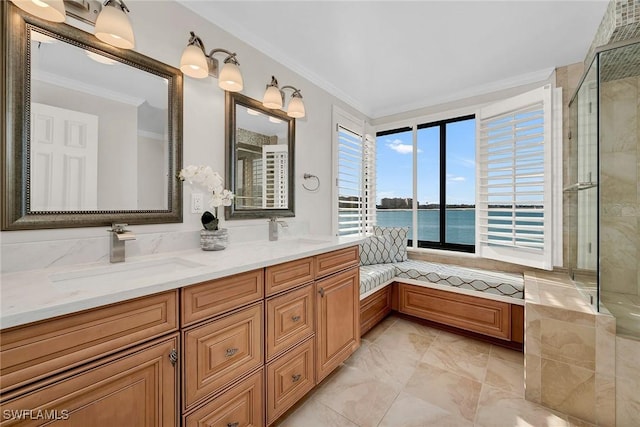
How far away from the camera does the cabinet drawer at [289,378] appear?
1.32 metres

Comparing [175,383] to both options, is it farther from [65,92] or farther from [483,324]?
[483,324]

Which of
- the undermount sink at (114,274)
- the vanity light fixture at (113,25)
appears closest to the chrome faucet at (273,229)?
the undermount sink at (114,274)

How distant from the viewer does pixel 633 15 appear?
1.51m

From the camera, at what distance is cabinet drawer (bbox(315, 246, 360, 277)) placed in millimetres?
1629

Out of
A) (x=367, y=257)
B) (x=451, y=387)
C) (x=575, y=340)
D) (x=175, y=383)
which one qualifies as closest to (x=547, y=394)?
(x=575, y=340)

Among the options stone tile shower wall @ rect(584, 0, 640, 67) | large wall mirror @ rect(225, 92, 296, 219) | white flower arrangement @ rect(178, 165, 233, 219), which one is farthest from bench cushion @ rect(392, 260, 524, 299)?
white flower arrangement @ rect(178, 165, 233, 219)

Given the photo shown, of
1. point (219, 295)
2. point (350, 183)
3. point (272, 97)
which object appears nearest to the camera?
point (219, 295)

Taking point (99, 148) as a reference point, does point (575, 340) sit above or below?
below

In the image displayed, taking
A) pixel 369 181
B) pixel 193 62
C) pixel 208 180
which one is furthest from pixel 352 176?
pixel 193 62

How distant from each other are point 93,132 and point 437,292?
292 cm

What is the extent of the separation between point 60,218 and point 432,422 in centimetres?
216

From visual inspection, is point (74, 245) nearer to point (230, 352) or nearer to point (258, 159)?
point (230, 352)

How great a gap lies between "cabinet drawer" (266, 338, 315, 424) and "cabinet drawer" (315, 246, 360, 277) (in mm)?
425

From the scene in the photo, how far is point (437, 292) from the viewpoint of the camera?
2.64 metres
